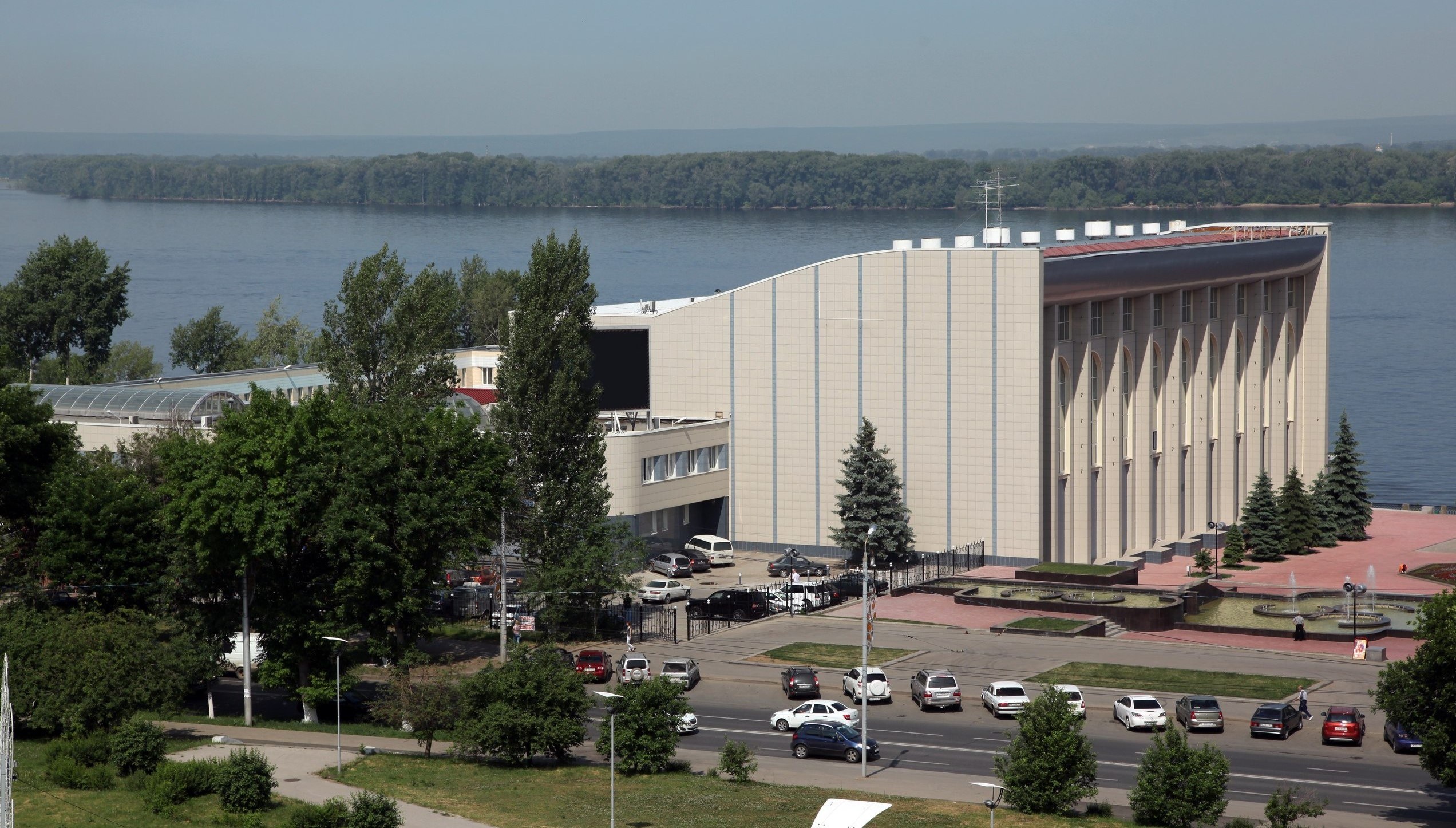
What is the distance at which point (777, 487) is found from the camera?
77938mm

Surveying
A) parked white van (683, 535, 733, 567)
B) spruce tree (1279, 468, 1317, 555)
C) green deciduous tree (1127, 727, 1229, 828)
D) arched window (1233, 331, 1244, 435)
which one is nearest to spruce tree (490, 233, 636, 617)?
parked white van (683, 535, 733, 567)

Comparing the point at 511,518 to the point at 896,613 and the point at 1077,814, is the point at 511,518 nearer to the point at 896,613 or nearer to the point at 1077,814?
the point at 896,613

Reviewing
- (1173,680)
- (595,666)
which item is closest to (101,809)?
(595,666)

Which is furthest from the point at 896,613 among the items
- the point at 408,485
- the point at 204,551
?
the point at 204,551

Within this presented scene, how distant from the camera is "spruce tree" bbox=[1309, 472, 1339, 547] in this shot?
83.8 meters

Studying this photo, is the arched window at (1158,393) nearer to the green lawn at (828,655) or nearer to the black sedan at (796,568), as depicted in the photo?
the black sedan at (796,568)

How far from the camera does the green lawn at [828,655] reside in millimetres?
57406

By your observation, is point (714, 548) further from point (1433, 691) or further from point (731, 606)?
point (1433, 691)

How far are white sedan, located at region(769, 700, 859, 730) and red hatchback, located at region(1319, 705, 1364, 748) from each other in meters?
12.9

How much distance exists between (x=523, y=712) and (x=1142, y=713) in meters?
17.6

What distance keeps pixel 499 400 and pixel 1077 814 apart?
31334mm

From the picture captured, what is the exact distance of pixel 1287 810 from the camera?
3450 centimetres

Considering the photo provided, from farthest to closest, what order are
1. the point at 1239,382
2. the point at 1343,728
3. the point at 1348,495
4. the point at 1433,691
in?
the point at 1239,382 → the point at 1348,495 → the point at 1343,728 → the point at 1433,691

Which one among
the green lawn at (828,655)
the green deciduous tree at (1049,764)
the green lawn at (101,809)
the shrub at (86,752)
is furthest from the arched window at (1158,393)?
the shrub at (86,752)
